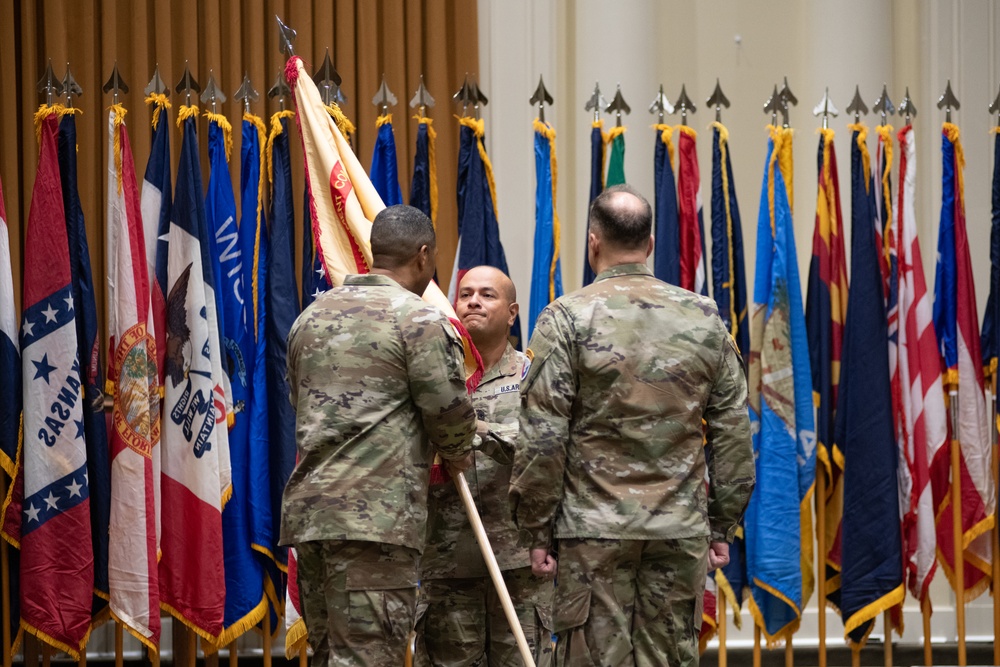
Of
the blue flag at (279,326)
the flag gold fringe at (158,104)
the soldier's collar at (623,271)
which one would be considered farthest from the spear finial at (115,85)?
the soldier's collar at (623,271)

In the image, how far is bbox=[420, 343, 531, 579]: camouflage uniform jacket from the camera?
3488 mm

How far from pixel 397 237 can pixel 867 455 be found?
85.4 inches

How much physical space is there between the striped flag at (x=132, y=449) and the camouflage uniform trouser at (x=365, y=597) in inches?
51.9

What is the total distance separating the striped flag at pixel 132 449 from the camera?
414 centimetres

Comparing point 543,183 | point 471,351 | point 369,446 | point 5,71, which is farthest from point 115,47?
point 369,446

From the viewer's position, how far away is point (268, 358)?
14.4ft

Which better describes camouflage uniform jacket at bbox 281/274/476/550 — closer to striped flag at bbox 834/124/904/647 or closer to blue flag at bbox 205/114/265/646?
blue flag at bbox 205/114/265/646

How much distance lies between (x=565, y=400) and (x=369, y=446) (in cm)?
49

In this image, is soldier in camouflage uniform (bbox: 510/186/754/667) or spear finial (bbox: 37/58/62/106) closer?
soldier in camouflage uniform (bbox: 510/186/754/667)

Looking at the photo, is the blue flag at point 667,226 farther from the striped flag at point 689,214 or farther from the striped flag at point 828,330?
the striped flag at point 828,330

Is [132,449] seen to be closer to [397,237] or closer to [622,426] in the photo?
[397,237]

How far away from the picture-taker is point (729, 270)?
14.9 feet

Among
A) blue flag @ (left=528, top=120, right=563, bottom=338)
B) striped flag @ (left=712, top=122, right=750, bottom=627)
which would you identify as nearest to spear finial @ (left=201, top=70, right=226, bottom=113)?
blue flag @ (left=528, top=120, right=563, bottom=338)

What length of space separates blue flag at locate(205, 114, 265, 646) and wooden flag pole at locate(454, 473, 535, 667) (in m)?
1.31
